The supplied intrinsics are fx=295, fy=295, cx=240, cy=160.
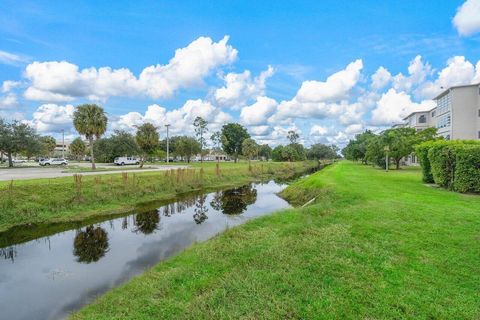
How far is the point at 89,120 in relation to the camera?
39094 millimetres

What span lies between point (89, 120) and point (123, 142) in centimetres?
3307

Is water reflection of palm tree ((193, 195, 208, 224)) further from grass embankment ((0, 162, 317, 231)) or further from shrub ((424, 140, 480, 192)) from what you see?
shrub ((424, 140, 480, 192))

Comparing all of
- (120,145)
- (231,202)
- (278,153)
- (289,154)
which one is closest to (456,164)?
(231,202)

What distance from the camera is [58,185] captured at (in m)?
19.4

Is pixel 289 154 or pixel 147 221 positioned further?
pixel 289 154

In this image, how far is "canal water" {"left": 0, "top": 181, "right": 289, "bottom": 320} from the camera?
7871 millimetres

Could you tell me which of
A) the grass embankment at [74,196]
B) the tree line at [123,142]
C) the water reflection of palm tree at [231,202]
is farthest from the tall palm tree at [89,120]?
the water reflection of palm tree at [231,202]

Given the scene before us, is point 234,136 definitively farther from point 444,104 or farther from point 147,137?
point 444,104

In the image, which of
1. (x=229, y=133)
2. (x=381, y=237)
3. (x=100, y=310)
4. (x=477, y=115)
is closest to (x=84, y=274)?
(x=100, y=310)

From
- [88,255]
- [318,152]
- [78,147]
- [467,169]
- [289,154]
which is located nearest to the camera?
[88,255]

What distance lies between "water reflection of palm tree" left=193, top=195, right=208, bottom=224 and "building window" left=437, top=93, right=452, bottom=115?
47961mm

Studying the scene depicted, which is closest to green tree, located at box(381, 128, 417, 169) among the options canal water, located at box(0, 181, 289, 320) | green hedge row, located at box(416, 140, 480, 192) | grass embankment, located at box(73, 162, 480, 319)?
green hedge row, located at box(416, 140, 480, 192)

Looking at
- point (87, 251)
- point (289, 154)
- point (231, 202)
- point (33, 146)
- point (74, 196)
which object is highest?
point (33, 146)

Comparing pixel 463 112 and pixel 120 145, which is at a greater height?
pixel 463 112
